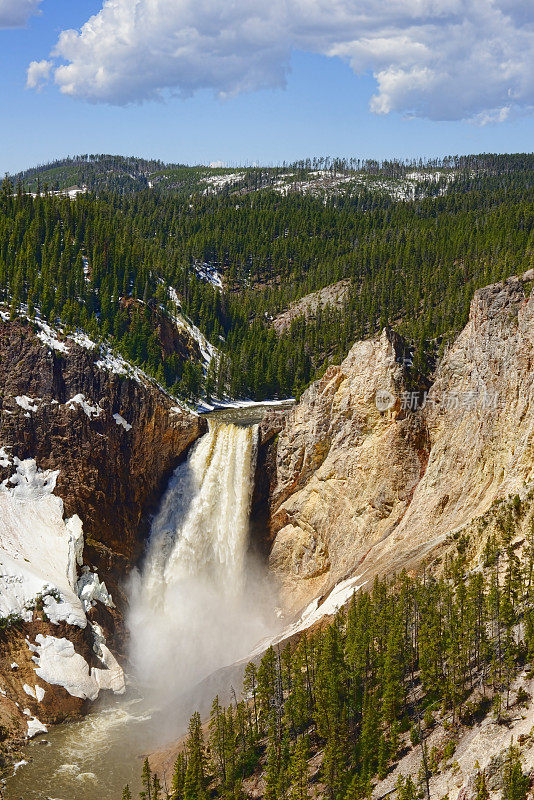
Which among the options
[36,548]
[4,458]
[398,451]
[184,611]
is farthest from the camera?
[184,611]

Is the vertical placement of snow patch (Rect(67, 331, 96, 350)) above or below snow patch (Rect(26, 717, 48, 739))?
above

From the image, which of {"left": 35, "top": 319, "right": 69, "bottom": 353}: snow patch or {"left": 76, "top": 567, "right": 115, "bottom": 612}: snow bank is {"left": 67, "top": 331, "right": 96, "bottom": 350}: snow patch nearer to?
{"left": 35, "top": 319, "right": 69, "bottom": 353}: snow patch

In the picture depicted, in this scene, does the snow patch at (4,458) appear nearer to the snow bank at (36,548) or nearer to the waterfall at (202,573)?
the snow bank at (36,548)

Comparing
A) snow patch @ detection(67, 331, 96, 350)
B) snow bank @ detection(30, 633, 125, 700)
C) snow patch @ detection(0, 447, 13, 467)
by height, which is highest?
snow patch @ detection(67, 331, 96, 350)

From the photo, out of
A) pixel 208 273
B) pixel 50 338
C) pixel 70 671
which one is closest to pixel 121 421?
pixel 50 338

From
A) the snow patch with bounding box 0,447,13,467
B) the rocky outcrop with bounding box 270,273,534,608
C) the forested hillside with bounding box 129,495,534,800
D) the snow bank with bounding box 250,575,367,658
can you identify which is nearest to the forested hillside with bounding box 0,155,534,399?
the rocky outcrop with bounding box 270,273,534,608

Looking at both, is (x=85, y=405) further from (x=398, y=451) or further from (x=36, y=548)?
(x=398, y=451)

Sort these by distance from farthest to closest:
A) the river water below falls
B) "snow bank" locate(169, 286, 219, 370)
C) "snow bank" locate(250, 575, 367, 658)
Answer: "snow bank" locate(169, 286, 219, 370) < "snow bank" locate(250, 575, 367, 658) < the river water below falls
